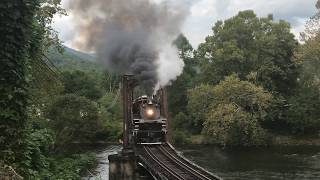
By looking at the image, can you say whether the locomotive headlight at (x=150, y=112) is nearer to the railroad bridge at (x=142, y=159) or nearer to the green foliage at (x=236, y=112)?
the railroad bridge at (x=142, y=159)

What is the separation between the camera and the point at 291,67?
3169 inches

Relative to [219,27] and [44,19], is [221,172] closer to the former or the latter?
Result: [44,19]

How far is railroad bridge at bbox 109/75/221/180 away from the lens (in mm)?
30609

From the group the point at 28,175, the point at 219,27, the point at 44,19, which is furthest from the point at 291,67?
the point at 28,175

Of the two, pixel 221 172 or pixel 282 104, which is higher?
pixel 282 104

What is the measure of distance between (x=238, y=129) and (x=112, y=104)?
40.4m

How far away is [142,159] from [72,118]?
33200mm

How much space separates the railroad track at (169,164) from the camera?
28.0 meters

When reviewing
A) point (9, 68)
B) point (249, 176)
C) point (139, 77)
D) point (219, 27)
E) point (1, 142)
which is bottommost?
point (249, 176)

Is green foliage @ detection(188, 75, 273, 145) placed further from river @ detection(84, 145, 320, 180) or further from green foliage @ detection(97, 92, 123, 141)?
green foliage @ detection(97, 92, 123, 141)

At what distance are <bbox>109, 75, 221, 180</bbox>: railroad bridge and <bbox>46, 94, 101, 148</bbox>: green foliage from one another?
23.4 m

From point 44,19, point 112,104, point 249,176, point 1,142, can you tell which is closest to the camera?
point 1,142

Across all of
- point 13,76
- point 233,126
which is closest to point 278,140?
point 233,126

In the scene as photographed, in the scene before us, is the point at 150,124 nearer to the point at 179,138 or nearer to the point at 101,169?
the point at 101,169
